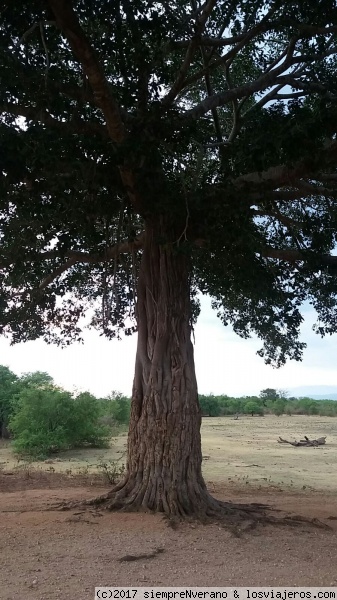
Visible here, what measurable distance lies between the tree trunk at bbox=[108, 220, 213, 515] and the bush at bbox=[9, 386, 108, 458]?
1338cm

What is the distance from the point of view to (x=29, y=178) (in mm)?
7789

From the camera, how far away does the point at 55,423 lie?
23078 millimetres

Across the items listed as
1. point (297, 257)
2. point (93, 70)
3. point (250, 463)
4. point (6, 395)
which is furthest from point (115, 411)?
point (93, 70)

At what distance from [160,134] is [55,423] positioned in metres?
17.5

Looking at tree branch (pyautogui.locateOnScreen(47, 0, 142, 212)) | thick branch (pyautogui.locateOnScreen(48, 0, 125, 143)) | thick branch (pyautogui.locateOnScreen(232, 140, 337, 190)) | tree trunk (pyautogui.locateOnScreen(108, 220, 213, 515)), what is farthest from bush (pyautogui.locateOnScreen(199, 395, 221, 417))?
thick branch (pyautogui.locateOnScreen(48, 0, 125, 143))

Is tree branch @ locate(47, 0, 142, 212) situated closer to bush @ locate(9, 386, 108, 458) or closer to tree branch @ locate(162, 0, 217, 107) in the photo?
tree branch @ locate(162, 0, 217, 107)

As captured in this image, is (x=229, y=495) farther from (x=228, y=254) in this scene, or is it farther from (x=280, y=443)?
(x=280, y=443)

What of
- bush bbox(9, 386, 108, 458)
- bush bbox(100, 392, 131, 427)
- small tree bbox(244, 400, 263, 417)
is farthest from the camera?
small tree bbox(244, 400, 263, 417)

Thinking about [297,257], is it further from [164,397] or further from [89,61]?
[89,61]

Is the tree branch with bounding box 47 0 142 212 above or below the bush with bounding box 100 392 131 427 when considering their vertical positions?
above

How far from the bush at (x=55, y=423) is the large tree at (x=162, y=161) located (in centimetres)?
1231

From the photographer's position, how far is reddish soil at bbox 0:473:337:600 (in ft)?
17.5

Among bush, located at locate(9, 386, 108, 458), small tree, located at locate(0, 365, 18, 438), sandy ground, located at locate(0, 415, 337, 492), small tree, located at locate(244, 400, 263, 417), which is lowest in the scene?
sandy ground, located at locate(0, 415, 337, 492)

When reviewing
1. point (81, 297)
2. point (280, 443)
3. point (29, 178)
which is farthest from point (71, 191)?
point (280, 443)
